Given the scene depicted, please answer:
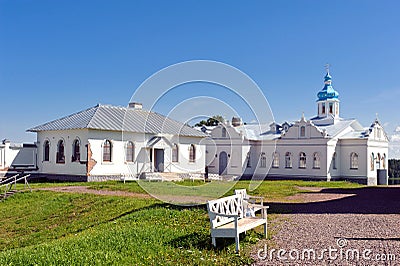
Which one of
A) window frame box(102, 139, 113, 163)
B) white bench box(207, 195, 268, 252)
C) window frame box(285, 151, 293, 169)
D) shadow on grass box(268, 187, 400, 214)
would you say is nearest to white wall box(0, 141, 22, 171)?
window frame box(102, 139, 113, 163)

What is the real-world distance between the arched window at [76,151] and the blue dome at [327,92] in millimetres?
23867

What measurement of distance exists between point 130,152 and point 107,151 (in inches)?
69.6

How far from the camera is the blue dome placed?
136ft

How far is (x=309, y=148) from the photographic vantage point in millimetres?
35781

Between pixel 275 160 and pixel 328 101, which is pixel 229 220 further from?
pixel 328 101

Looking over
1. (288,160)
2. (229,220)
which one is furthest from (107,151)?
(229,220)

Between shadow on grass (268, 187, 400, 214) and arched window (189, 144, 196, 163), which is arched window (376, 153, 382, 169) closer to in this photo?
arched window (189, 144, 196, 163)

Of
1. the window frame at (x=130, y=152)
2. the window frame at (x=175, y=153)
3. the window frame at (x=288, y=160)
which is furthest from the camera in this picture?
the window frame at (x=288, y=160)

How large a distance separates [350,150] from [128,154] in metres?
17.6

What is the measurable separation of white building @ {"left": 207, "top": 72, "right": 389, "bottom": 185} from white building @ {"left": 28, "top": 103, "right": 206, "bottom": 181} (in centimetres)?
646

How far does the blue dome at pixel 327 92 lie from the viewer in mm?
41500

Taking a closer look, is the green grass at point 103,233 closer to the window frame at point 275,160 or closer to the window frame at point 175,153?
the window frame at point 175,153

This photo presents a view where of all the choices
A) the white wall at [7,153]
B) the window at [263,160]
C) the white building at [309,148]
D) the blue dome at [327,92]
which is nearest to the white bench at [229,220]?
the white wall at [7,153]

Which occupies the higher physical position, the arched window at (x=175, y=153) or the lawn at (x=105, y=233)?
the arched window at (x=175, y=153)
